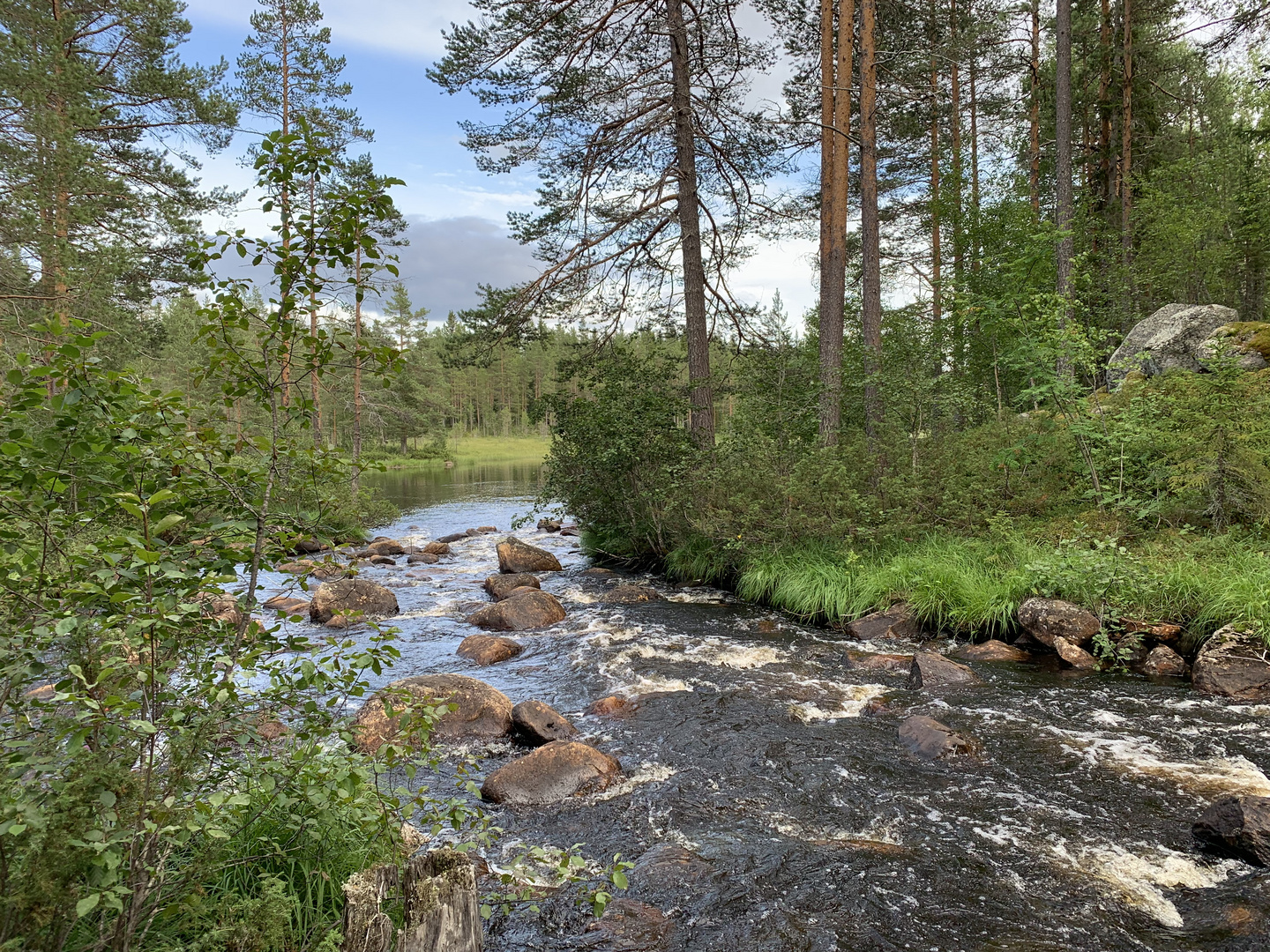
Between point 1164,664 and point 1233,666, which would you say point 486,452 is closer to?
point 1164,664

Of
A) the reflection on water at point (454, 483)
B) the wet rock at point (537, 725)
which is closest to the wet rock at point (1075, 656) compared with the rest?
the wet rock at point (537, 725)

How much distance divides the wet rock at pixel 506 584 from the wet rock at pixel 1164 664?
8.56m

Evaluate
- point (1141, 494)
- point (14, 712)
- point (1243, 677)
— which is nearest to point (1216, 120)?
point (1141, 494)

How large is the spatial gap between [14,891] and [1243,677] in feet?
27.8

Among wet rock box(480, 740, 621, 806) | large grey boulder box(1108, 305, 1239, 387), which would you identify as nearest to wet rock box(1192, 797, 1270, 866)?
wet rock box(480, 740, 621, 806)

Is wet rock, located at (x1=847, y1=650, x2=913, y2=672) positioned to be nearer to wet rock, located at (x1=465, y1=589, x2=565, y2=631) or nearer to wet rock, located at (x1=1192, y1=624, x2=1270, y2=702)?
wet rock, located at (x1=1192, y1=624, x2=1270, y2=702)

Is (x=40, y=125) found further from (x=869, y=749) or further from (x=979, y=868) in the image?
(x=979, y=868)

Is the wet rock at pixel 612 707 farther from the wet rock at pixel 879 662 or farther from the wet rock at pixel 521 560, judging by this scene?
the wet rock at pixel 521 560

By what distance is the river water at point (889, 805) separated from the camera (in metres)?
3.57

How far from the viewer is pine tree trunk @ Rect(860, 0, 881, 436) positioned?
11734mm

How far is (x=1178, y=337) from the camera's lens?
1391 cm

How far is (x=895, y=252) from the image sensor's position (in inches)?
936

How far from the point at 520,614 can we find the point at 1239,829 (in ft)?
26.6

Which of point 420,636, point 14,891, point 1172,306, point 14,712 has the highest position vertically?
point 1172,306
